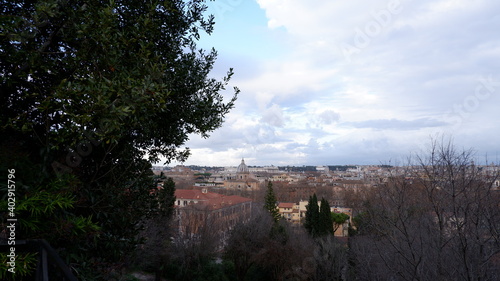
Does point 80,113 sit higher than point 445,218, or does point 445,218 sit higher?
point 80,113

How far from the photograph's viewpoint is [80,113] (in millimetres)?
2445

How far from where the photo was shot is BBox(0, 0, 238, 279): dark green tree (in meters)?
2.34

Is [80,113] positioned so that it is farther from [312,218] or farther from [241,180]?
[241,180]

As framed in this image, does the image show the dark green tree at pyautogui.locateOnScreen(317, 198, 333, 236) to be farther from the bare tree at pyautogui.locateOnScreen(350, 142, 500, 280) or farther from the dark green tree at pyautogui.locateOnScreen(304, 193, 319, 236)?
the bare tree at pyautogui.locateOnScreen(350, 142, 500, 280)

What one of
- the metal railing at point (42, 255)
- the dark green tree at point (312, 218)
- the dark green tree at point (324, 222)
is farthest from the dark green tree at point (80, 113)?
the dark green tree at point (312, 218)

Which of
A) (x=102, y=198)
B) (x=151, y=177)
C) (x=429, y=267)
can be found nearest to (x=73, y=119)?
(x=102, y=198)

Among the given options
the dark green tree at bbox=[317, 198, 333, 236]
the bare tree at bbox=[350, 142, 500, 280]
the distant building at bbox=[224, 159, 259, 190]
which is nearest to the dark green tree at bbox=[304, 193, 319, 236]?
the dark green tree at bbox=[317, 198, 333, 236]

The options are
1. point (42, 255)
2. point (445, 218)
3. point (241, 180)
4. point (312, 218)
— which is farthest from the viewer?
point (241, 180)

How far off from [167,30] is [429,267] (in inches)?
327

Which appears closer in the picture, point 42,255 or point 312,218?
point 42,255

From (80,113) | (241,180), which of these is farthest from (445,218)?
(241,180)

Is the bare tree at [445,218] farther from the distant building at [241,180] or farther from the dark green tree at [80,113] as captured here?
the distant building at [241,180]

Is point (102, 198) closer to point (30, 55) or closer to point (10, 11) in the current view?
point (30, 55)

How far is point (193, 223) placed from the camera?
2105 centimetres
